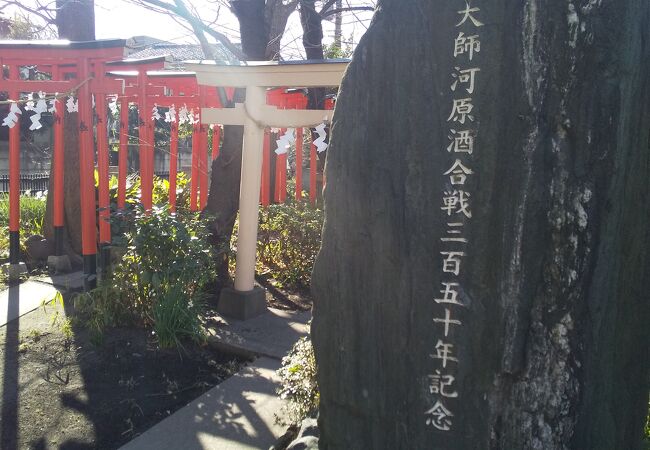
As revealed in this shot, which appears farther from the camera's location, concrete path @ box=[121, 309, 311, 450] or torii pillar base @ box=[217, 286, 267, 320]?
torii pillar base @ box=[217, 286, 267, 320]

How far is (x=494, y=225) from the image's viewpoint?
233 cm

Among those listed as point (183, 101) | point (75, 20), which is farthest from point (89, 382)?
point (75, 20)

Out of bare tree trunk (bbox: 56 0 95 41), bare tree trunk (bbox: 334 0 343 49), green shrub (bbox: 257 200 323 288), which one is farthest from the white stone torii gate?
bare tree trunk (bbox: 334 0 343 49)

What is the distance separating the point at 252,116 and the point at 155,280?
1859mm

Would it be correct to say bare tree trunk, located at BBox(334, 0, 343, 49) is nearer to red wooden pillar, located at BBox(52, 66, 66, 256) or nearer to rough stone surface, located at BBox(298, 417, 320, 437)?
red wooden pillar, located at BBox(52, 66, 66, 256)

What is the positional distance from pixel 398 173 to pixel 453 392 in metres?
0.99

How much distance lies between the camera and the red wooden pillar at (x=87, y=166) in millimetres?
5773

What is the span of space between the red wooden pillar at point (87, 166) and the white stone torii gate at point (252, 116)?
122 cm

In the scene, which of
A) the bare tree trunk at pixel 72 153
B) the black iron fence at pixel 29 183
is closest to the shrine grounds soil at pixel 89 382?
the bare tree trunk at pixel 72 153

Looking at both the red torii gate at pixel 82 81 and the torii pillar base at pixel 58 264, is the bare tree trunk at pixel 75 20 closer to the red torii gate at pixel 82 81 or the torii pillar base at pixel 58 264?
the red torii gate at pixel 82 81

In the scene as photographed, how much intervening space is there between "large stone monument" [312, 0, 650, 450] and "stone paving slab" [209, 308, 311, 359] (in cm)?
237

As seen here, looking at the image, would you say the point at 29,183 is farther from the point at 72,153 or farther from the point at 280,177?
the point at 280,177

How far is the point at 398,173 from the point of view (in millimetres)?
2484

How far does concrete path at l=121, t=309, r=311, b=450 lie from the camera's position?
348cm
